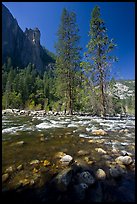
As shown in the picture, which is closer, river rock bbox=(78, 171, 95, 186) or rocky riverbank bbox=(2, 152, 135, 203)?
rocky riverbank bbox=(2, 152, 135, 203)

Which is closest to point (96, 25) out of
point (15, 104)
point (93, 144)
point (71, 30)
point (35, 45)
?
point (71, 30)

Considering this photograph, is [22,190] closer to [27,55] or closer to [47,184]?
[47,184]

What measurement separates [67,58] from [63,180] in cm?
1991

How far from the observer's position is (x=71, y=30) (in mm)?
21359

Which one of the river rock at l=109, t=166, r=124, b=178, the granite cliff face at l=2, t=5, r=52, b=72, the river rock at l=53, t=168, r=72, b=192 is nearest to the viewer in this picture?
the river rock at l=53, t=168, r=72, b=192

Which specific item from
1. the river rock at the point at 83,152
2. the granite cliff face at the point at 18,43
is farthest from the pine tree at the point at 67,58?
the granite cliff face at the point at 18,43

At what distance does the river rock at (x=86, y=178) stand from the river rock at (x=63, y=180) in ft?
0.66

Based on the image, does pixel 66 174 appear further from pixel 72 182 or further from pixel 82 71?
pixel 82 71

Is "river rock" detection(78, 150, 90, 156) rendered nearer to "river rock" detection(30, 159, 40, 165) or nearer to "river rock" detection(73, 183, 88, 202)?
"river rock" detection(30, 159, 40, 165)

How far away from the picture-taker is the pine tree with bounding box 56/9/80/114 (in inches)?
837

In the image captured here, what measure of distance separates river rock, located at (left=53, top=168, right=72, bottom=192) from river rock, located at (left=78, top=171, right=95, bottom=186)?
0.66 ft

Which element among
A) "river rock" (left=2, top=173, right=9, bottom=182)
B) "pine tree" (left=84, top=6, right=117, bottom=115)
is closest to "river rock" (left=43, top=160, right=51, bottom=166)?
"river rock" (left=2, top=173, right=9, bottom=182)

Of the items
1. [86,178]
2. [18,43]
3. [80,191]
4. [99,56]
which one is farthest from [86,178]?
[18,43]

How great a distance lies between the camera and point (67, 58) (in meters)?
21.5
